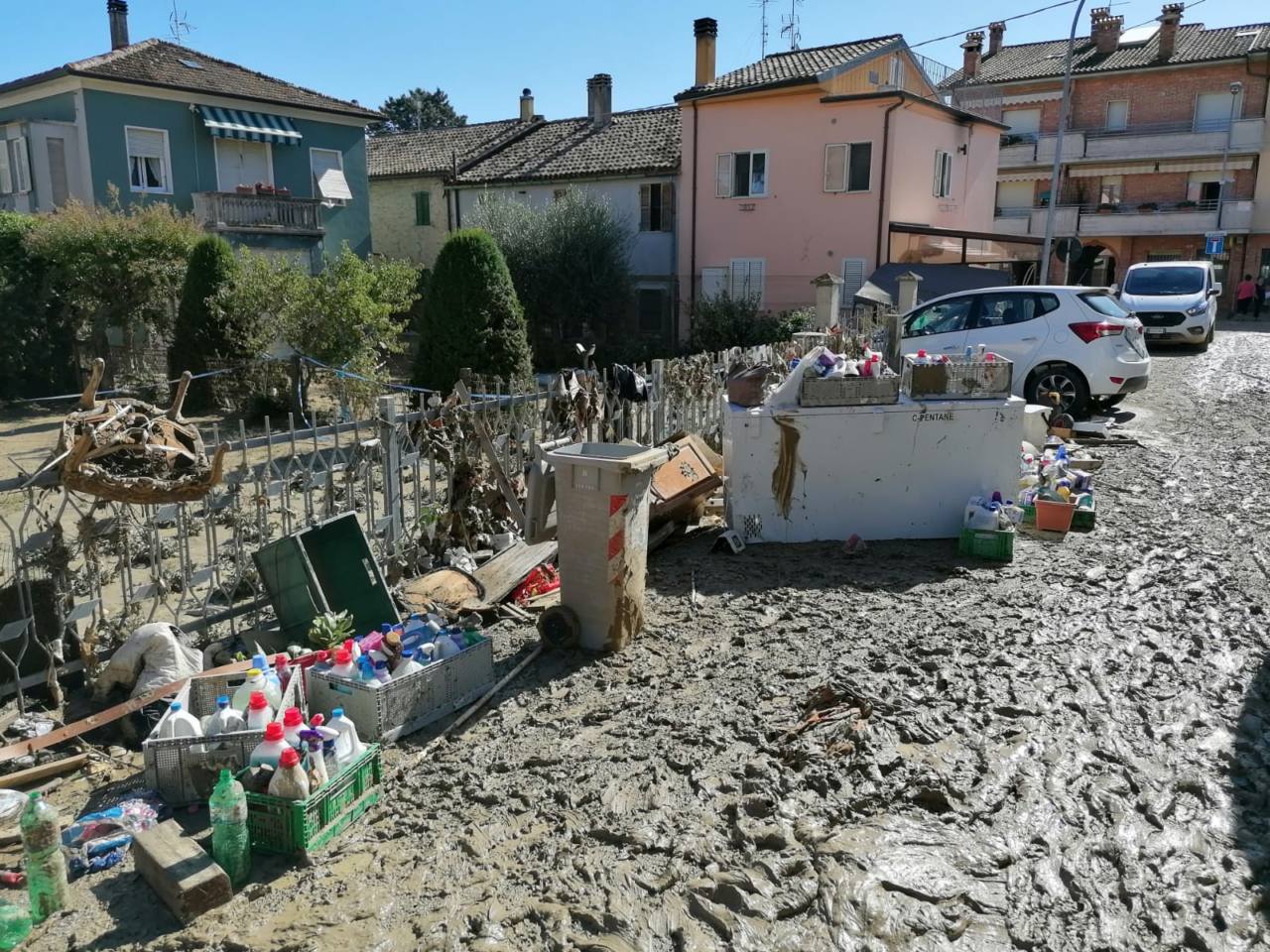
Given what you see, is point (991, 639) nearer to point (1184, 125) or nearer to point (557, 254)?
point (557, 254)

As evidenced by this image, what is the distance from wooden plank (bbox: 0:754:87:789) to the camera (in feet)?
12.6

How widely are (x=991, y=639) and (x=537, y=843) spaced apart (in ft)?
9.86

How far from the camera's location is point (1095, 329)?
1125 centimetres

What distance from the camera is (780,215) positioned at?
24.8 metres

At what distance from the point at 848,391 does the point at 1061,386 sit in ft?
19.4

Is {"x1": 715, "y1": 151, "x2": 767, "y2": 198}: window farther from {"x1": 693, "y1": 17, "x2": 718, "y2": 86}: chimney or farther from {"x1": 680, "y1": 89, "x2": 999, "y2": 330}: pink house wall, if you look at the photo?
{"x1": 693, "y1": 17, "x2": 718, "y2": 86}: chimney

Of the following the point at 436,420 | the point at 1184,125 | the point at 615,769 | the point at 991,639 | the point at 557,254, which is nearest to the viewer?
the point at 615,769

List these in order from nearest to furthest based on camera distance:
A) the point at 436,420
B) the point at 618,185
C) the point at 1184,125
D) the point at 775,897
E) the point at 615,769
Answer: the point at 775,897 → the point at 615,769 → the point at 436,420 → the point at 618,185 → the point at 1184,125

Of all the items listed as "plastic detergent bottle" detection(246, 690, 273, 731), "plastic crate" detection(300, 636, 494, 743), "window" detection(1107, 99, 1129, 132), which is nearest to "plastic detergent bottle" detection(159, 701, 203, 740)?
"plastic detergent bottle" detection(246, 690, 273, 731)

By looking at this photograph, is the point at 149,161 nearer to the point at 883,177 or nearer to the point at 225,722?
the point at 883,177

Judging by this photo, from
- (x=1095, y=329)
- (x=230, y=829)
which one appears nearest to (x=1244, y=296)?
(x=1095, y=329)

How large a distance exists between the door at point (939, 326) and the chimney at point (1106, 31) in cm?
3277

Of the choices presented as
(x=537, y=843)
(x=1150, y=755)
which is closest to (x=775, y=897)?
(x=537, y=843)

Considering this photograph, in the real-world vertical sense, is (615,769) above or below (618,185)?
below
